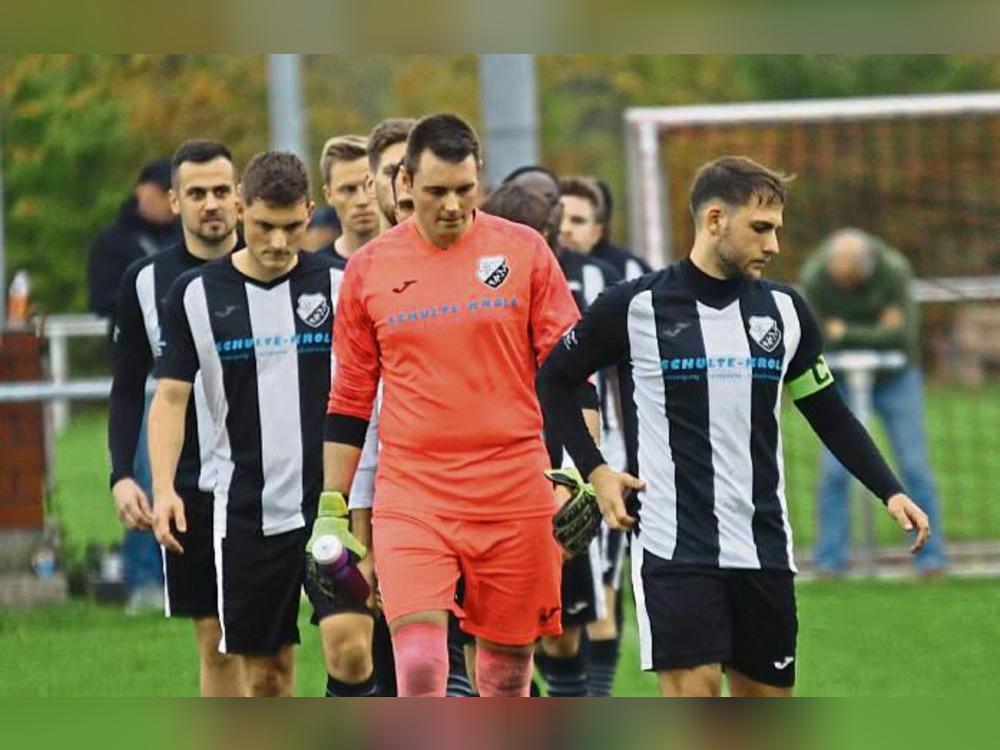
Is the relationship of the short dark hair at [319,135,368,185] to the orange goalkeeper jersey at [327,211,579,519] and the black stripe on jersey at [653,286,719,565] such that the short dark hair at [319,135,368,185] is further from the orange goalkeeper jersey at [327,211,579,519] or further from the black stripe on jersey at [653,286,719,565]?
the black stripe on jersey at [653,286,719,565]

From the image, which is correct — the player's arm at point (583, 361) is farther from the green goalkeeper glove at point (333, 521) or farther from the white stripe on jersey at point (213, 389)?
the white stripe on jersey at point (213, 389)

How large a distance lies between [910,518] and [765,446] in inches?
20.5

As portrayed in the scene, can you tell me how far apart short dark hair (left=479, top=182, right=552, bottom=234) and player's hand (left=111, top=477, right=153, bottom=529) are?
1861 millimetres

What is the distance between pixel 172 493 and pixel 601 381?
9.09ft

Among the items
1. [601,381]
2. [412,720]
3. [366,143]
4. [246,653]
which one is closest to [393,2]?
[366,143]

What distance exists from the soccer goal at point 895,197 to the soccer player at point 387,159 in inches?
271

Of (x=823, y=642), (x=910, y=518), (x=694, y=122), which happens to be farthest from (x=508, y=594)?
(x=694, y=122)

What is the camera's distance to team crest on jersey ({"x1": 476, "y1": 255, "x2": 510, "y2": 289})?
26.2 ft

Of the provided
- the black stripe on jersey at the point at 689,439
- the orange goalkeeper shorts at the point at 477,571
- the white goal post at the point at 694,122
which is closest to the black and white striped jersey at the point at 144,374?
the orange goalkeeper shorts at the point at 477,571

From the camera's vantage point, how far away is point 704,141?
1844 cm

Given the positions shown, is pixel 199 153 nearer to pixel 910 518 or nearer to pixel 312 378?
pixel 312 378

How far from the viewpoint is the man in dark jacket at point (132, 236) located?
1419 cm

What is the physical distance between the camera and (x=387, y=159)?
29.6ft

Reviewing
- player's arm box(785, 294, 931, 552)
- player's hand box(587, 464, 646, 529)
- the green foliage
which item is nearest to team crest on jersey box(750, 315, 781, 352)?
player's arm box(785, 294, 931, 552)
